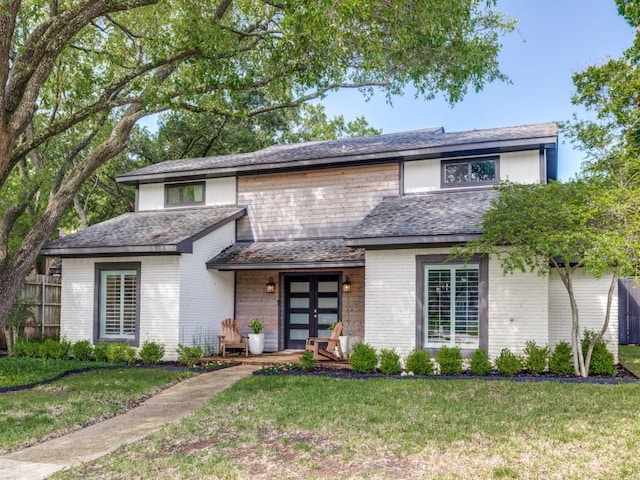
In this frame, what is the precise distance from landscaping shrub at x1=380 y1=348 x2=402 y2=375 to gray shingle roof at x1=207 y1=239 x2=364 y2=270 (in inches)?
90.8

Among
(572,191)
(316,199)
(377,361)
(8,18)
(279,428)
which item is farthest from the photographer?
(316,199)

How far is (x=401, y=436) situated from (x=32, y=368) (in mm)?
8723

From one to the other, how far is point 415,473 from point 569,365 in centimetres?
626

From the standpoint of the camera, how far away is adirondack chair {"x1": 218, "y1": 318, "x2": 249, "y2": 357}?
14.0 meters

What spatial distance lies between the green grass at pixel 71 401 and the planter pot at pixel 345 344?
3852 millimetres

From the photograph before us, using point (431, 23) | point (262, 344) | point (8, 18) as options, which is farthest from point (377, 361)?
point (8, 18)

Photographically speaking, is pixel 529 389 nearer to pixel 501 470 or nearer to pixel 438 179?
pixel 501 470

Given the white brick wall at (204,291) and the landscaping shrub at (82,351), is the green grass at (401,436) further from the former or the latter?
the landscaping shrub at (82,351)

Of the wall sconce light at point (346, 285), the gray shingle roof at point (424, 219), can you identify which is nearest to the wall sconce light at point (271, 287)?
the wall sconce light at point (346, 285)

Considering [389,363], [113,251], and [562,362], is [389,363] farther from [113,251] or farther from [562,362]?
[113,251]

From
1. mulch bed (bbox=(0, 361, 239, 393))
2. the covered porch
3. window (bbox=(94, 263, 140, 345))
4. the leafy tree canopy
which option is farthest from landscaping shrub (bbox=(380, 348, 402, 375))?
window (bbox=(94, 263, 140, 345))

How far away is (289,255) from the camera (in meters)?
13.9

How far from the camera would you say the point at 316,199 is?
49.3 ft

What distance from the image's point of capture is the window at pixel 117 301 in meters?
13.8
